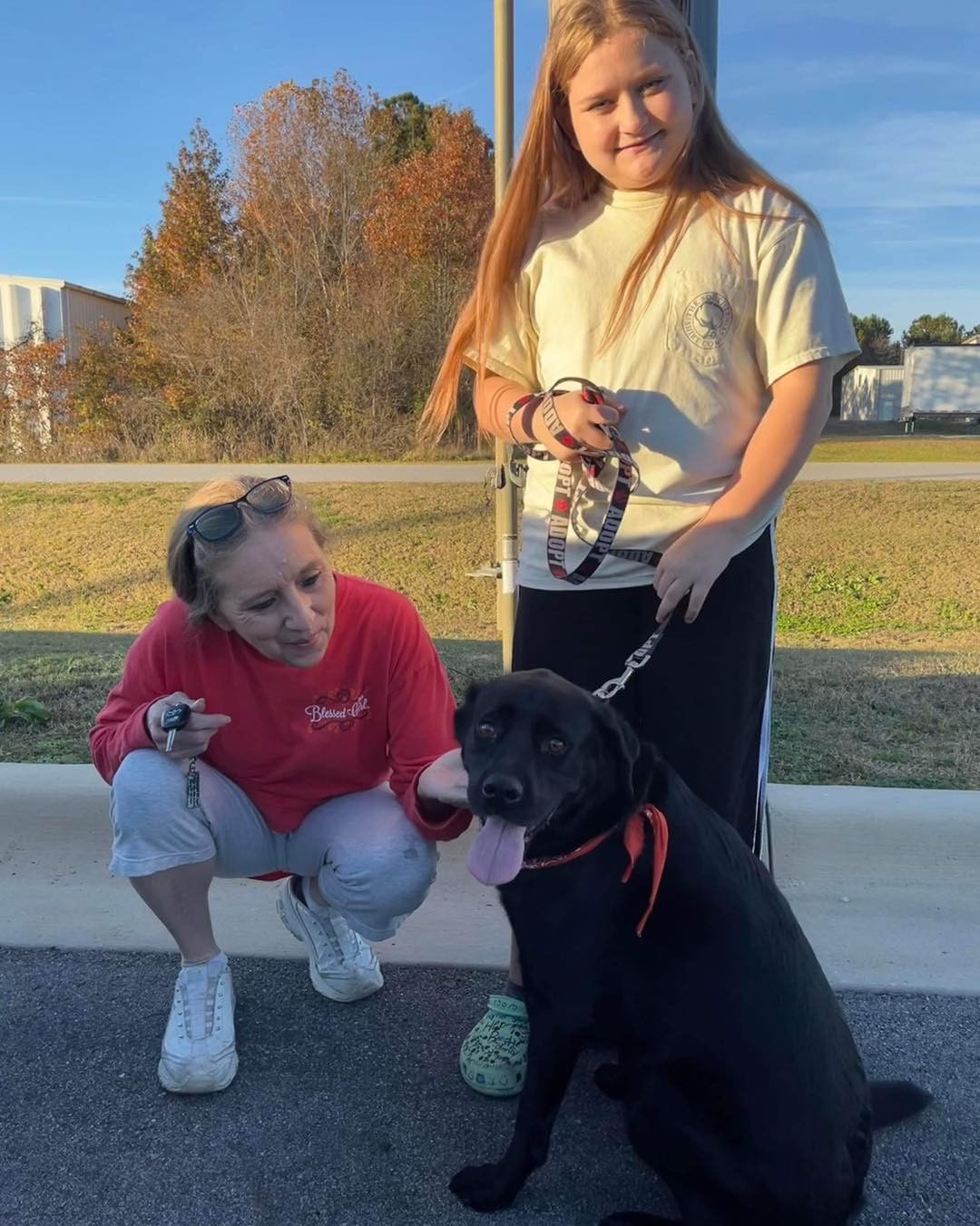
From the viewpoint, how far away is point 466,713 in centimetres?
195

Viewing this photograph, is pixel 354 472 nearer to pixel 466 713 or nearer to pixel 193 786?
pixel 193 786

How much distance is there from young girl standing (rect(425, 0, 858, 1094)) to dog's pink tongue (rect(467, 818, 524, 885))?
49 cm

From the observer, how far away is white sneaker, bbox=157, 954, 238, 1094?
2.14m

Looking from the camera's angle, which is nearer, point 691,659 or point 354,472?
point 691,659

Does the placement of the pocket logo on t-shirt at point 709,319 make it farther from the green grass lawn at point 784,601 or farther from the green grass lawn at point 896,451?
the green grass lawn at point 896,451

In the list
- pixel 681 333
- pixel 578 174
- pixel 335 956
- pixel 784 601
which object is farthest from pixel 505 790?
pixel 784 601

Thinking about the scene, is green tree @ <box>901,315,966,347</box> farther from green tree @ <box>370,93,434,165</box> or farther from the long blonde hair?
the long blonde hair

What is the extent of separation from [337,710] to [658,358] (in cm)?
106


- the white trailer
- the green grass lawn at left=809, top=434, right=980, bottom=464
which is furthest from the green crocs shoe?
the white trailer

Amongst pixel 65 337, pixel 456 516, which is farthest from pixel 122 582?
pixel 65 337

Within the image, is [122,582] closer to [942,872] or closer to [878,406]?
[942,872]

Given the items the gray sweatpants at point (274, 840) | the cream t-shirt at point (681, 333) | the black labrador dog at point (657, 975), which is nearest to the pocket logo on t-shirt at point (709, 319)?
the cream t-shirt at point (681, 333)

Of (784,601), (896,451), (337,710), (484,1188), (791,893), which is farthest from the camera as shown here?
(896,451)

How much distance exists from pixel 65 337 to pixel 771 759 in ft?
56.8
